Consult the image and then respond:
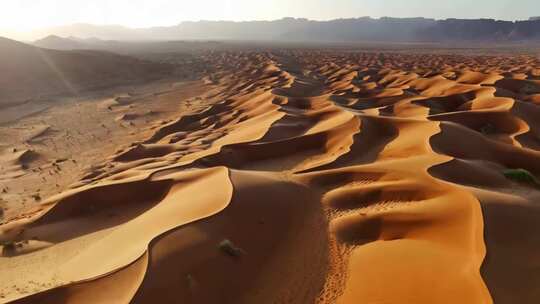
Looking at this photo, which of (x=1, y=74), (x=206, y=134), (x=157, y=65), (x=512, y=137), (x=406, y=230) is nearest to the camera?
(x=406, y=230)

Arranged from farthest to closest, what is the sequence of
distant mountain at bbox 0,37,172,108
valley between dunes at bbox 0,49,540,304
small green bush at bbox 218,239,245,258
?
1. distant mountain at bbox 0,37,172,108
2. small green bush at bbox 218,239,245,258
3. valley between dunes at bbox 0,49,540,304

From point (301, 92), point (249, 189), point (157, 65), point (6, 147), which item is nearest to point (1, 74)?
point (157, 65)

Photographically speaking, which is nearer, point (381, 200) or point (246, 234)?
point (246, 234)

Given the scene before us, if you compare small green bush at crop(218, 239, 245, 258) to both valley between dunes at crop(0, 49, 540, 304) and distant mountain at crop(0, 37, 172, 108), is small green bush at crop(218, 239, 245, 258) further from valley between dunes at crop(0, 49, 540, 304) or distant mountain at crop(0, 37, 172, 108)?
distant mountain at crop(0, 37, 172, 108)

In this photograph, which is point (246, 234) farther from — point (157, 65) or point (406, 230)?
point (157, 65)

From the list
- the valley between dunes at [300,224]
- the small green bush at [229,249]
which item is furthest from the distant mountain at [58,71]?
the small green bush at [229,249]

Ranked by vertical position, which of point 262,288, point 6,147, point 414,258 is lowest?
point 6,147

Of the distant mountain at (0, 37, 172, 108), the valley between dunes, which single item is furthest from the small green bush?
the distant mountain at (0, 37, 172, 108)

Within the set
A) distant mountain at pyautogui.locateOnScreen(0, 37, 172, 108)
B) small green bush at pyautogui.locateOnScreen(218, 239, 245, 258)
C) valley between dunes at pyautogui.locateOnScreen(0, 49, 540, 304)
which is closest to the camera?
valley between dunes at pyautogui.locateOnScreen(0, 49, 540, 304)

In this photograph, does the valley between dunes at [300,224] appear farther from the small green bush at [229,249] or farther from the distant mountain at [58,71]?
the distant mountain at [58,71]
